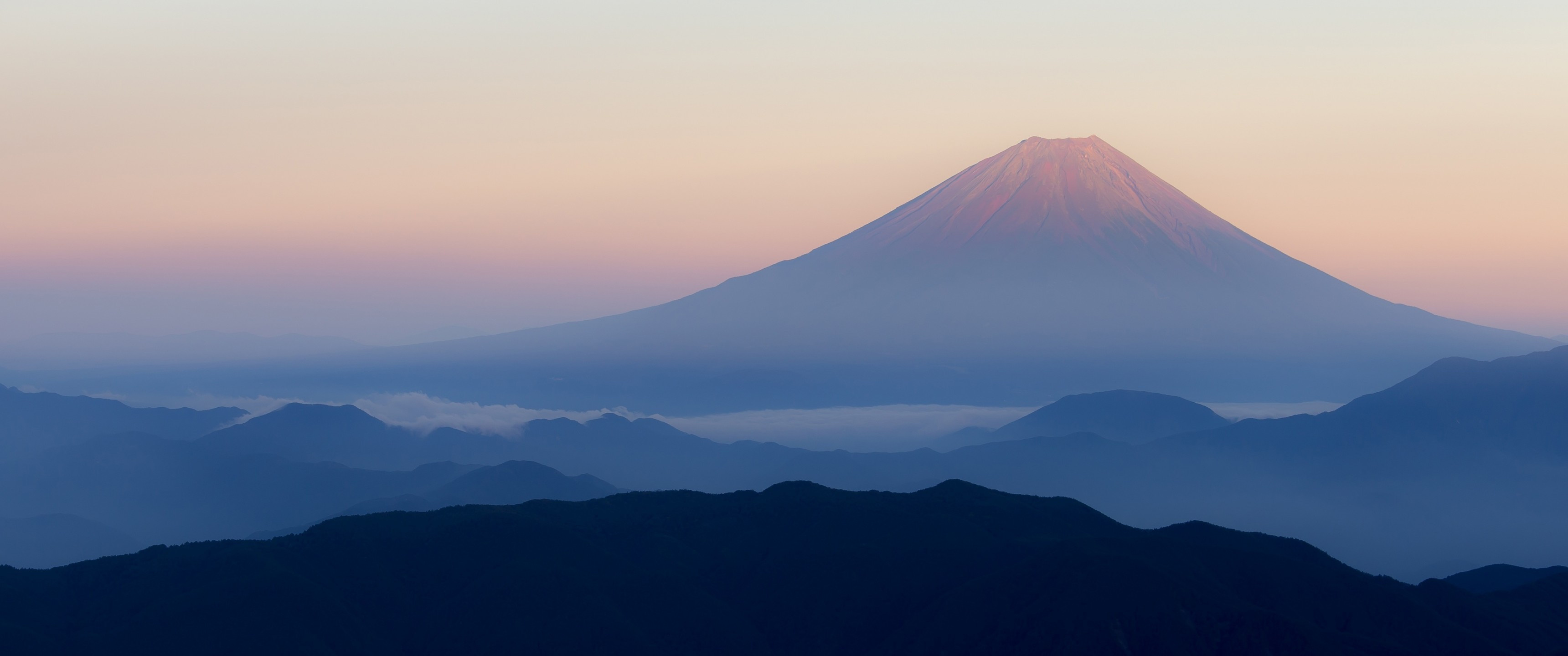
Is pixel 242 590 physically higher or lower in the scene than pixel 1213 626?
higher

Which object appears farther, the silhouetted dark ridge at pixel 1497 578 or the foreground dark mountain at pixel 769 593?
the silhouetted dark ridge at pixel 1497 578

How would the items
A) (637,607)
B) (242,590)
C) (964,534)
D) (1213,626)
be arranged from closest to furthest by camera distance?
(1213,626)
(242,590)
(637,607)
(964,534)

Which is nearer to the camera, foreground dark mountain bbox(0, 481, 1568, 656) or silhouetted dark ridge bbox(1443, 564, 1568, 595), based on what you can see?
foreground dark mountain bbox(0, 481, 1568, 656)

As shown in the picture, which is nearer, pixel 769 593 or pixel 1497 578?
pixel 769 593

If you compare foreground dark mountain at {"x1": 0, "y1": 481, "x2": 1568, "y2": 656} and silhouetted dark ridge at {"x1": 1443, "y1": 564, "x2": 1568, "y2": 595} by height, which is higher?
foreground dark mountain at {"x1": 0, "y1": 481, "x2": 1568, "y2": 656}

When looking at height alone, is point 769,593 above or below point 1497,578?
above

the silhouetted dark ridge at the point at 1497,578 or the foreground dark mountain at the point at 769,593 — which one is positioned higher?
the foreground dark mountain at the point at 769,593

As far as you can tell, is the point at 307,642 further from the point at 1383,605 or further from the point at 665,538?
the point at 1383,605

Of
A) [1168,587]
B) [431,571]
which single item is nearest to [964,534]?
[1168,587]
